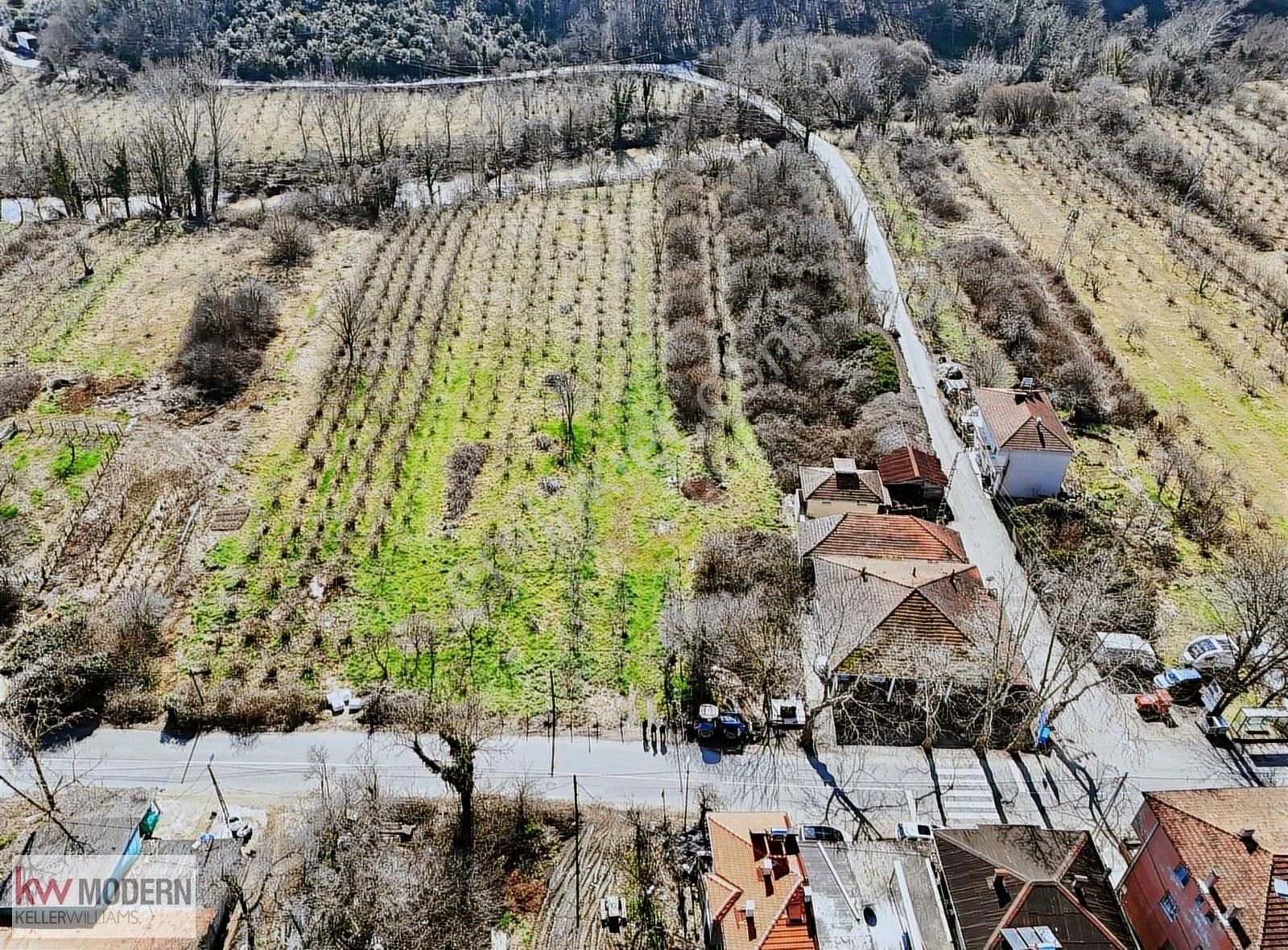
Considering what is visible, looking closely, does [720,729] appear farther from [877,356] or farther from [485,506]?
[877,356]

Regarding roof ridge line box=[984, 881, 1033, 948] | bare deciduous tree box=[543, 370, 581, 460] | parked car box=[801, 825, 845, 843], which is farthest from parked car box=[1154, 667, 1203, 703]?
bare deciduous tree box=[543, 370, 581, 460]

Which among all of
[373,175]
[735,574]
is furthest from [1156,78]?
[735,574]

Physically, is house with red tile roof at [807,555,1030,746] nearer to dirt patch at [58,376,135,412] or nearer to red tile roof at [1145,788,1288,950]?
red tile roof at [1145,788,1288,950]

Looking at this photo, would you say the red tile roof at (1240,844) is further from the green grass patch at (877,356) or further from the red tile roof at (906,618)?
the green grass patch at (877,356)

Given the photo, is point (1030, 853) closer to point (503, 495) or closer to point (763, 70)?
point (503, 495)

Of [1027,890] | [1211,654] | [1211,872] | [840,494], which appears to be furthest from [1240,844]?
[840,494]

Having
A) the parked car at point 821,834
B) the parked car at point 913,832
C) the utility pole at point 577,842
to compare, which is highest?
the parked car at point 821,834

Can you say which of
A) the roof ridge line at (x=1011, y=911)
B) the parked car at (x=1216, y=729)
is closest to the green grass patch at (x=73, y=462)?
the roof ridge line at (x=1011, y=911)
